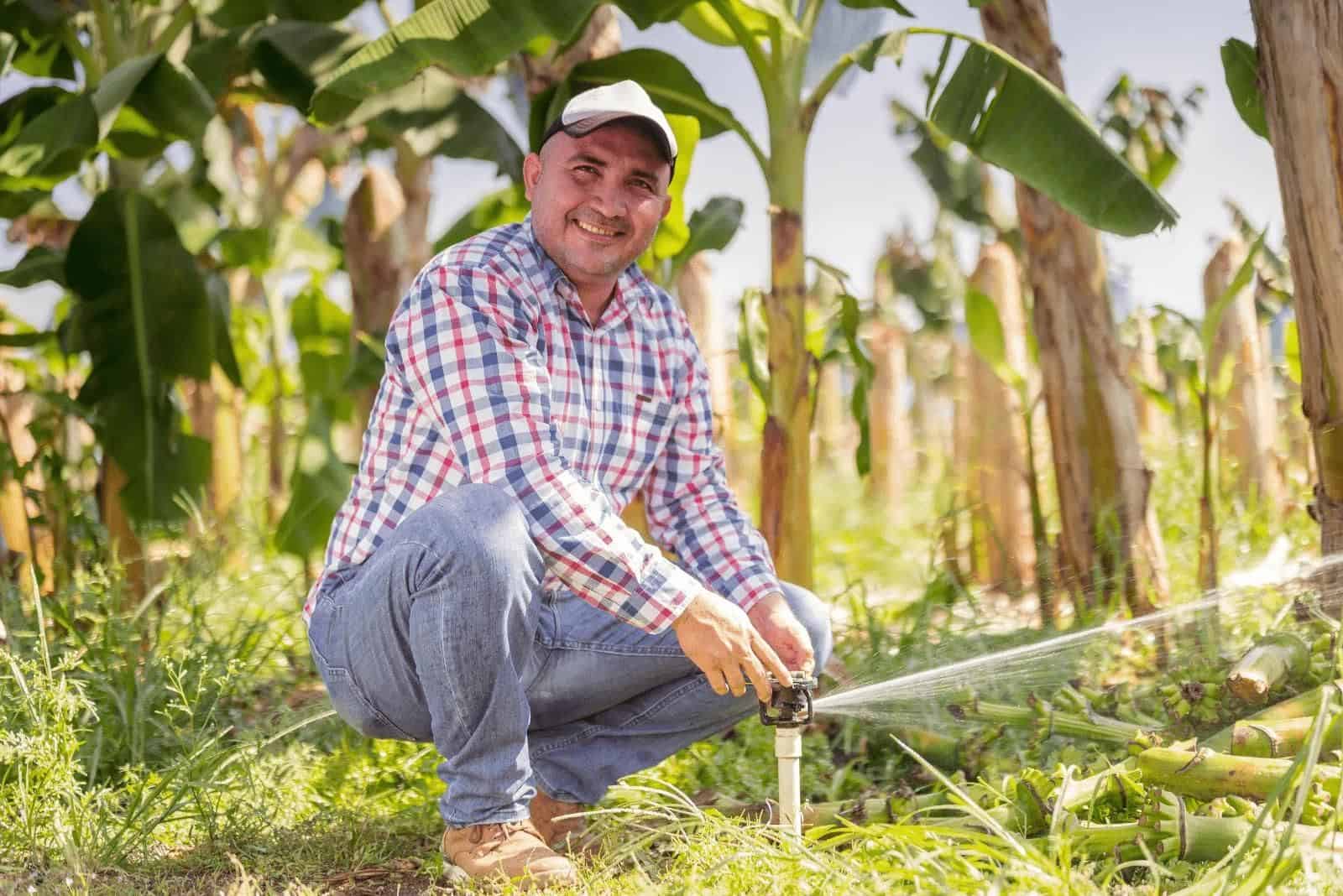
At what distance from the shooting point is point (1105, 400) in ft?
11.4

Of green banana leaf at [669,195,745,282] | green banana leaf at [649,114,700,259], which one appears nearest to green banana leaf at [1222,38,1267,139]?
green banana leaf at [649,114,700,259]

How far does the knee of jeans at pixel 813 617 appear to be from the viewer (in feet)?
7.54

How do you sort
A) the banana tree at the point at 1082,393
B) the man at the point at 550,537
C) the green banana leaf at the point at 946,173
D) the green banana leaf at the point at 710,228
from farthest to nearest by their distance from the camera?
the green banana leaf at the point at 946,173
the green banana leaf at the point at 710,228
the banana tree at the point at 1082,393
the man at the point at 550,537

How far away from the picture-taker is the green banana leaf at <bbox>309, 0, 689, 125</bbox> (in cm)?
274

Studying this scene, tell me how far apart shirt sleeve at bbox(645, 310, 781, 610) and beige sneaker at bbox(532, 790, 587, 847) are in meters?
0.48

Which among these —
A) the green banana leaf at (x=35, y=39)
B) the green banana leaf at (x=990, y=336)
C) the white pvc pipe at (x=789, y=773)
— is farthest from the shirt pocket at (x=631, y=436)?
the green banana leaf at (x=35, y=39)

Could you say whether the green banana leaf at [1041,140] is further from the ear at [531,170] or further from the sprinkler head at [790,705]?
the sprinkler head at [790,705]

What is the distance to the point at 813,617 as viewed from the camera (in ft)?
7.55

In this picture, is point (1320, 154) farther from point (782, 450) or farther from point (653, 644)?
point (653, 644)

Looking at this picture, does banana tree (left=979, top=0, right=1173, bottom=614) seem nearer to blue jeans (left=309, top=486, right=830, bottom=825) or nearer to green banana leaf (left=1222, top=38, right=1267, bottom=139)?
green banana leaf (left=1222, top=38, right=1267, bottom=139)

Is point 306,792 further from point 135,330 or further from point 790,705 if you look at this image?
point 135,330

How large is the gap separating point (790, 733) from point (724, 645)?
16cm

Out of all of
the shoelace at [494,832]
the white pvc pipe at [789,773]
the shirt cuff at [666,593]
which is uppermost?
the shirt cuff at [666,593]

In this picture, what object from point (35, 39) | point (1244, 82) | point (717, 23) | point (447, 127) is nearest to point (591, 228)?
point (717, 23)
